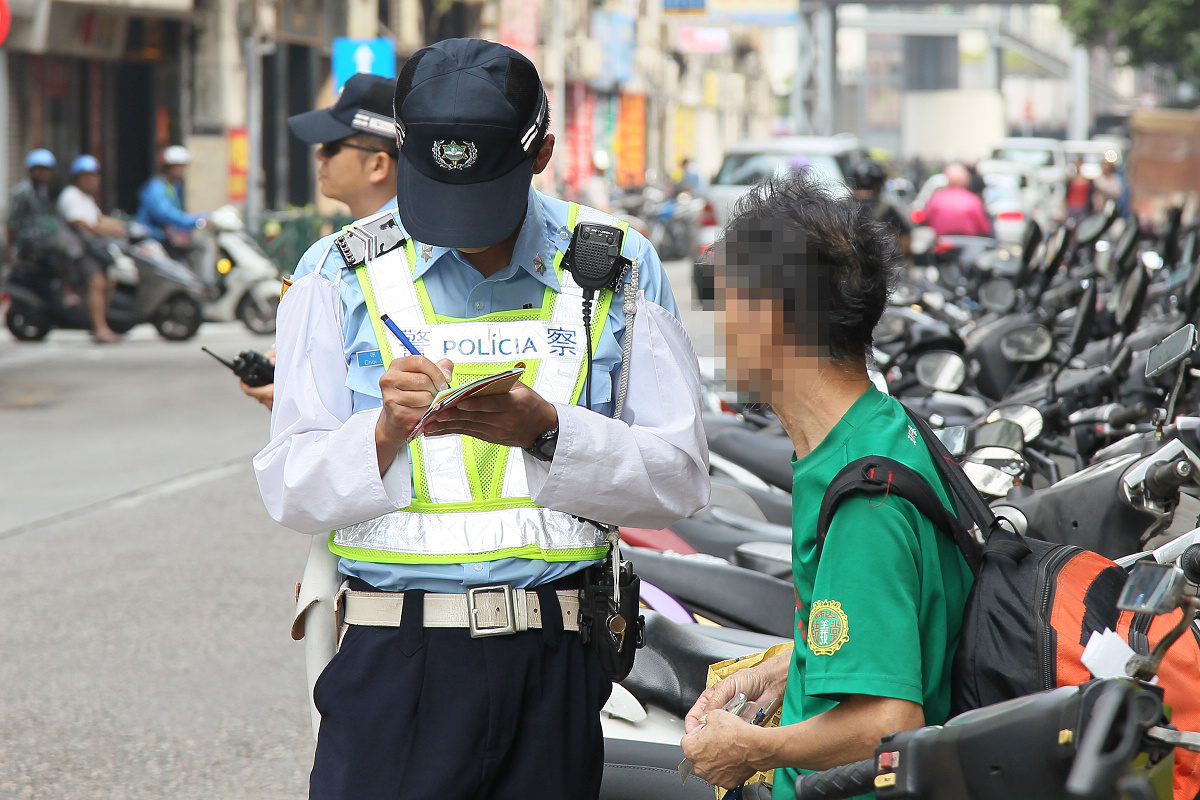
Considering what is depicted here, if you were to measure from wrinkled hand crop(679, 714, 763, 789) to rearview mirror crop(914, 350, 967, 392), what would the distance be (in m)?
3.38

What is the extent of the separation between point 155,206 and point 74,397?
4390 mm

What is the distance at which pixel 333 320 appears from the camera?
2104 millimetres

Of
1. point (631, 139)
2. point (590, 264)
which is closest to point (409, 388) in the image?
point (590, 264)

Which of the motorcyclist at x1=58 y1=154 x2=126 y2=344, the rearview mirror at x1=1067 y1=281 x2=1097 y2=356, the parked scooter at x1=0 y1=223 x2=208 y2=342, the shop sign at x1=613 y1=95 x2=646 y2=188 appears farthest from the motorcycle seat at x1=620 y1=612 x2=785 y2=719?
the shop sign at x1=613 y1=95 x2=646 y2=188

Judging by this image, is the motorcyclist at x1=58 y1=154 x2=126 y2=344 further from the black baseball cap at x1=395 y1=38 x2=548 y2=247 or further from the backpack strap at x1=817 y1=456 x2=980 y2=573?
the backpack strap at x1=817 y1=456 x2=980 y2=573

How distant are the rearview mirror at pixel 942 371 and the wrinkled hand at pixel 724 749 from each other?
338 cm

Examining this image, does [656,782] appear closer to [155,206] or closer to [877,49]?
[155,206]

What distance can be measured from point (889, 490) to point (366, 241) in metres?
0.91

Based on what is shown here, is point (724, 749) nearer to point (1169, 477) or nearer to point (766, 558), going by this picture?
point (1169, 477)

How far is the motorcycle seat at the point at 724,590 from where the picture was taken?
3.18m

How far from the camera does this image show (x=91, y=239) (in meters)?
13.6

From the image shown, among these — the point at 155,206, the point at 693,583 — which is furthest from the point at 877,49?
the point at 693,583

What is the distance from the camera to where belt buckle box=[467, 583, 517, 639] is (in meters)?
2.01

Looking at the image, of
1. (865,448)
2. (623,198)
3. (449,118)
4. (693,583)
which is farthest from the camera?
(623,198)
